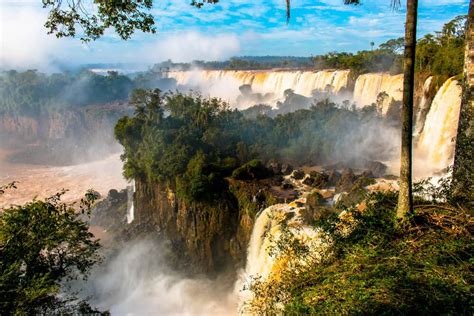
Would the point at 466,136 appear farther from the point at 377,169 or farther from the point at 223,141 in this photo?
the point at 223,141

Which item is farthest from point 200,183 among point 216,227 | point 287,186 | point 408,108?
point 408,108

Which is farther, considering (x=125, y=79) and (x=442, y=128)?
(x=125, y=79)

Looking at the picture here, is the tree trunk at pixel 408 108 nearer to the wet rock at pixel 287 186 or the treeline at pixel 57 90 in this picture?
the wet rock at pixel 287 186

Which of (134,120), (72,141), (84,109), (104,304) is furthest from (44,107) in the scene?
(104,304)

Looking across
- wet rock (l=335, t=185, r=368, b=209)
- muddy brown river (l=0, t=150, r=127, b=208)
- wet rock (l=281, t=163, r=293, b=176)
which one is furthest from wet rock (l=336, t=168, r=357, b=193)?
muddy brown river (l=0, t=150, r=127, b=208)

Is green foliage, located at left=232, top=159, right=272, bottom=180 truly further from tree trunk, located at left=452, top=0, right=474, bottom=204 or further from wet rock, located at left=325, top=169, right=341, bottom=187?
tree trunk, located at left=452, top=0, right=474, bottom=204
